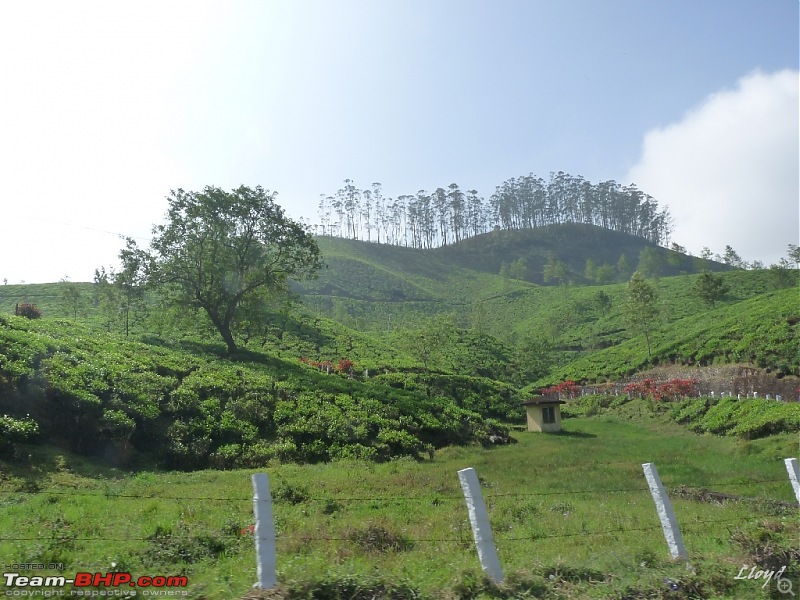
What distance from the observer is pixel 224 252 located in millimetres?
33156

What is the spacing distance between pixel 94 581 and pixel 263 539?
201 cm

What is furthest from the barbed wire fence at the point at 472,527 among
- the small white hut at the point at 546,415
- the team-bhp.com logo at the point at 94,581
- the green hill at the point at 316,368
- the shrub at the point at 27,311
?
the shrub at the point at 27,311

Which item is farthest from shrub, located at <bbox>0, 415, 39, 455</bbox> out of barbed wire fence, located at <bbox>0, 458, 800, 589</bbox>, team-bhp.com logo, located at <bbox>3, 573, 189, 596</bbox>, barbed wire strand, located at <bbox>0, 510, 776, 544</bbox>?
team-bhp.com logo, located at <bbox>3, 573, 189, 596</bbox>

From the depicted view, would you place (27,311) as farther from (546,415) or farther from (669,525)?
(669,525)

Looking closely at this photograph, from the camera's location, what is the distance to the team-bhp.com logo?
564 cm

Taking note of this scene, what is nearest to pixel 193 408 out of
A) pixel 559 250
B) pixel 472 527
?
pixel 472 527

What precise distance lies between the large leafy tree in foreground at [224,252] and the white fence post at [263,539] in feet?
91.7

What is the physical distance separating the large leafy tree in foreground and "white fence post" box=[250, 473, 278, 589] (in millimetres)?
27950

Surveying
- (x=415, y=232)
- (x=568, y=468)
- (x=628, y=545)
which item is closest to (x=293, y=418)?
(x=568, y=468)

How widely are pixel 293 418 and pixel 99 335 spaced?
13.8 meters

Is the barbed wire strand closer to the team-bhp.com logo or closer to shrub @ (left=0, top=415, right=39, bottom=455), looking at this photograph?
the team-bhp.com logo

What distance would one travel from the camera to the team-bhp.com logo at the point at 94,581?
5.64 metres

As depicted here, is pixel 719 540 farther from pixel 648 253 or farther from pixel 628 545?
pixel 648 253

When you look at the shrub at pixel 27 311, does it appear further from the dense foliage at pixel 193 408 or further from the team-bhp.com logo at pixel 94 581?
the team-bhp.com logo at pixel 94 581
